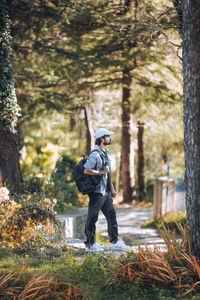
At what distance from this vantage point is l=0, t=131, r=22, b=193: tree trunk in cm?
806

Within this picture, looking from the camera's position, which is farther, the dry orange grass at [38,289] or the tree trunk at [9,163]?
the tree trunk at [9,163]

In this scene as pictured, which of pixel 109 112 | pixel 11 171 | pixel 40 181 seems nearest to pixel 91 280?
pixel 11 171

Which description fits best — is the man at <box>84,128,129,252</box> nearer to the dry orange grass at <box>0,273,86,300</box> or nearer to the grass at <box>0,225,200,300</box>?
the grass at <box>0,225,200,300</box>

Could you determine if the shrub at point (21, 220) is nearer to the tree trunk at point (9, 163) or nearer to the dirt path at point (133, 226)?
the tree trunk at point (9, 163)

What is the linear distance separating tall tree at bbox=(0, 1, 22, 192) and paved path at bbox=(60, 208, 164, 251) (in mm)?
1871

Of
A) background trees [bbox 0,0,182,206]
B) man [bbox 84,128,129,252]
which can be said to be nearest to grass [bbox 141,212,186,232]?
background trees [bbox 0,0,182,206]

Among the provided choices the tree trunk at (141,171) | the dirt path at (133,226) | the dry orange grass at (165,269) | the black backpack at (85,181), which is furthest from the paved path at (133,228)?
the tree trunk at (141,171)

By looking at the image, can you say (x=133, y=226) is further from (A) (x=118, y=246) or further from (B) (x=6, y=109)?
(B) (x=6, y=109)

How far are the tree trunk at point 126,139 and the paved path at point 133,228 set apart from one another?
1.31 meters

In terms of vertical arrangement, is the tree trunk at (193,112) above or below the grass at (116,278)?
above

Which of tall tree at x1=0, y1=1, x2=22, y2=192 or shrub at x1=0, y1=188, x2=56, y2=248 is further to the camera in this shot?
tall tree at x1=0, y1=1, x2=22, y2=192

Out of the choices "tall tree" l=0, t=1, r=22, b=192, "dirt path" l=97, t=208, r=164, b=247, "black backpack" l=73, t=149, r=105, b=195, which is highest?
"tall tree" l=0, t=1, r=22, b=192

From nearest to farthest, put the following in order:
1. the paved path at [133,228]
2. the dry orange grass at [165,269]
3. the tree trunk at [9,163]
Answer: the dry orange grass at [165,269], the tree trunk at [9,163], the paved path at [133,228]

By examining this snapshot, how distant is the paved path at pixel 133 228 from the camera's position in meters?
8.54
